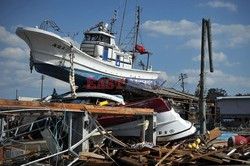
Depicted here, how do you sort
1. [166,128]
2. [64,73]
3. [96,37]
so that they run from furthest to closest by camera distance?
[96,37] < [64,73] < [166,128]

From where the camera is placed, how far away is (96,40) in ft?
91.0

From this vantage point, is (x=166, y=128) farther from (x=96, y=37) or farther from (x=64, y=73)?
(x=96, y=37)

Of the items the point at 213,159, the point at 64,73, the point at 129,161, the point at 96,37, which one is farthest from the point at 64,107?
the point at 96,37

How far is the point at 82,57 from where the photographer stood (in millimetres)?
24797

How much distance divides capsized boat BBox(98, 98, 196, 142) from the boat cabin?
14.0 m

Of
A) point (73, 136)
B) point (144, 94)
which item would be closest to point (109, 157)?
point (73, 136)

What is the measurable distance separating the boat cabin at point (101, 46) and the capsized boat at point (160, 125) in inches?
551

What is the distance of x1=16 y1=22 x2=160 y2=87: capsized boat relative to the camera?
23.0m

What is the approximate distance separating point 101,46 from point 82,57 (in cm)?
321

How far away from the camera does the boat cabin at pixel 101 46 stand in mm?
27328

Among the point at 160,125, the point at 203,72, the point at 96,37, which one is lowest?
the point at 160,125

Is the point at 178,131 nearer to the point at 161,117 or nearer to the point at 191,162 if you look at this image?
the point at 161,117

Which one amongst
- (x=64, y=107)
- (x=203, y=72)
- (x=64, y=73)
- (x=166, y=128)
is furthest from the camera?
(x=64, y=73)

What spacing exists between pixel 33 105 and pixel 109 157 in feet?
8.64
